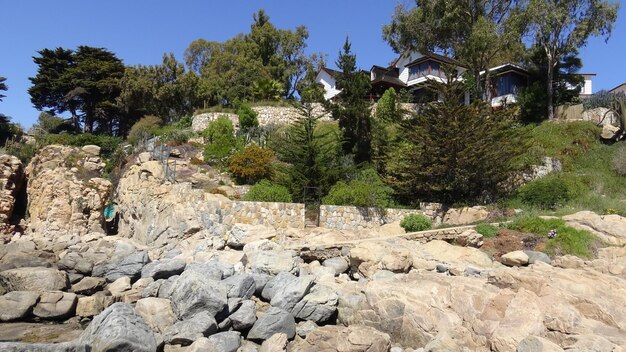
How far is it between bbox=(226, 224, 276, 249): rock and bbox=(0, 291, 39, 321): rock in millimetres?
6104

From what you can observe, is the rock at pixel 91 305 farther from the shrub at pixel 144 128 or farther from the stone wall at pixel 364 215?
the shrub at pixel 144 128

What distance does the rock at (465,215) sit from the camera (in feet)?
57.9

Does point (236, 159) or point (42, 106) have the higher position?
point (42, 106)

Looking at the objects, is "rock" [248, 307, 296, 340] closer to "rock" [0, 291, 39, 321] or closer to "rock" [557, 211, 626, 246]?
"rock" [0, 291, 39, 321]

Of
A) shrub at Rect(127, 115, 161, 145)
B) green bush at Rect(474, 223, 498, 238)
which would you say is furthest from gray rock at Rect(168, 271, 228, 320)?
shrub at Rect(127, 115, 161, 145)

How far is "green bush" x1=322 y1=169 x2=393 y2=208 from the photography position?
17.8 meters

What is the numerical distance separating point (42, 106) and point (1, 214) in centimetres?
1765

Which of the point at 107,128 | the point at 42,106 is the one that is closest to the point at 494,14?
the point at 107,128

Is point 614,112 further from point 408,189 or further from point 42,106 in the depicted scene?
point 42,106

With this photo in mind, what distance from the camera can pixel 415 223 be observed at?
16484mm

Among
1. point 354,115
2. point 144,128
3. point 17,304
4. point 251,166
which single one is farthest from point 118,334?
point 144,128

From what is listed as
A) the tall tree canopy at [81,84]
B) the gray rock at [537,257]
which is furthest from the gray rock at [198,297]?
the tall tree canopy at [81,84]

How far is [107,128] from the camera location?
39125 millimetres

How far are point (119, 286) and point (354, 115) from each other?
47.7 ft
